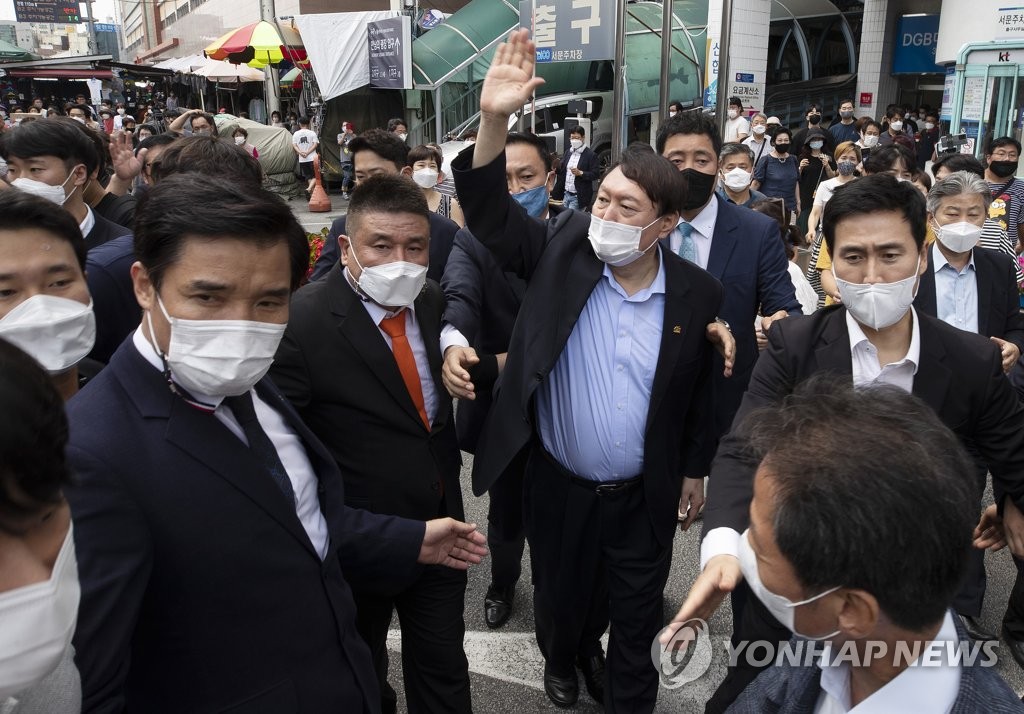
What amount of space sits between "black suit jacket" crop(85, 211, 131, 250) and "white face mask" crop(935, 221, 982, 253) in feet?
11.7

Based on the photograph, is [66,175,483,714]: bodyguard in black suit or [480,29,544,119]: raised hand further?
[480,29,544,119]: raised hand

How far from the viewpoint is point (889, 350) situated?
2.40 m

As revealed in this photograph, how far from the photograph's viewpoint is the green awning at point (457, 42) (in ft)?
56.4

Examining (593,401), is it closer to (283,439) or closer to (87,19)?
(283,439)

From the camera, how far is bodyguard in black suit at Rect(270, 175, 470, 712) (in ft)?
7.88

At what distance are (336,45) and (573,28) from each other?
30.2 ft

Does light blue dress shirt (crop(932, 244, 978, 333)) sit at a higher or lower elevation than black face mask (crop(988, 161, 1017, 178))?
lower

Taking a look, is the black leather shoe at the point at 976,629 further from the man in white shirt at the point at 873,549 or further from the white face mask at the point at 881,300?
the man in white shirt at the point at 873,549

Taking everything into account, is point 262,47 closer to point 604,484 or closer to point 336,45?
point 336,45

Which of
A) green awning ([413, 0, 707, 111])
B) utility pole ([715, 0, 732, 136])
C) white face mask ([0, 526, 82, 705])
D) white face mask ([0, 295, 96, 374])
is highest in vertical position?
green awning ([413, 0, 707, 111])

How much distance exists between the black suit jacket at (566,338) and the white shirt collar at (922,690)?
139 cm

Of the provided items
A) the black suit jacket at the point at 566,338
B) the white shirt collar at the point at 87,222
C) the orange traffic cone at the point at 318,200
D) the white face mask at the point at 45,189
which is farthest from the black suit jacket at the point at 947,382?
the orange traffic cone at the point at 318,200

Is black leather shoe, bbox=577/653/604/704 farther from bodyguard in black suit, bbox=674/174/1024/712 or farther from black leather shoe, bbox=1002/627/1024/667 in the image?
black leather shoe, bbox=1002/627/1024/667

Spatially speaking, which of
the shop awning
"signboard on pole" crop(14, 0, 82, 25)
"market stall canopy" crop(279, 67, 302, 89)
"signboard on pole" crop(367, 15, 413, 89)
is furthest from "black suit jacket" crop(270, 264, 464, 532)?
"signboard on pole" crop(14, 0, 82, 25)
